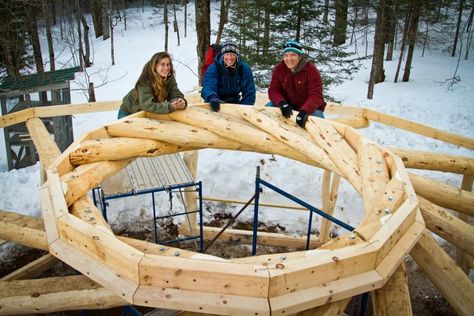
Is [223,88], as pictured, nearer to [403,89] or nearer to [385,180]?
[385,180]

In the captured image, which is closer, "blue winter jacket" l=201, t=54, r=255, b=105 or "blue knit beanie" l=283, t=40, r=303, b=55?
"blue knit beanie" l=283, t=40, r=303, b=55

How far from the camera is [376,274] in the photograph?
2.14 metres

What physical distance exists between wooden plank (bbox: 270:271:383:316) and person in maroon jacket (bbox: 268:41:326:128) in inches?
120

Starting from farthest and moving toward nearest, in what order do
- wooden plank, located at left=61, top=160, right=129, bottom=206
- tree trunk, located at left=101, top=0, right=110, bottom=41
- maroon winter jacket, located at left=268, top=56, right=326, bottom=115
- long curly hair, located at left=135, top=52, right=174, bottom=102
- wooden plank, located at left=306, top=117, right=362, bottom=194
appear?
tree trunk, located at left=101, top=0, right=110, bottom=41, maroon winter jacket, located at left=268, top=56, right=326, bottom=115, long curly hair, located at left=135, top=52, right=174, bottom=102, wooden plank, located at left=306, top=117, right=362, bottom=194, wooden plank, located at left=61, top=160, right=129, bottom=206

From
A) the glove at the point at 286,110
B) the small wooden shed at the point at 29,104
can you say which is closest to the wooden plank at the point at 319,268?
the glove at the point at 286,110

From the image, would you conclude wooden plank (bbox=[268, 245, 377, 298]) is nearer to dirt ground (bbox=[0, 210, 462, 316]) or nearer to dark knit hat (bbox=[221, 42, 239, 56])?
dirt ground (bbox=[0, 210, 462, 316])

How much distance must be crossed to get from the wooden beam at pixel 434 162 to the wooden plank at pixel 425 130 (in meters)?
0.57

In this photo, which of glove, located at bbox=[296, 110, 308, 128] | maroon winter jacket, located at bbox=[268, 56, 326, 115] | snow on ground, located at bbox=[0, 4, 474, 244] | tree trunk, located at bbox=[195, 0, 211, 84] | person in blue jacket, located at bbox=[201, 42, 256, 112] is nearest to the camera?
glove, located at bbox=[296, 110, 308, 128]

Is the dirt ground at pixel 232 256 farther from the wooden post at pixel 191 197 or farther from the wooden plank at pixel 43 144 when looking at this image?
the wooden plank at pixel 43 144

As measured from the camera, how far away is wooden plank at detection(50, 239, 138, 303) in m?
1.99

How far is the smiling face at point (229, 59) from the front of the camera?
534cm

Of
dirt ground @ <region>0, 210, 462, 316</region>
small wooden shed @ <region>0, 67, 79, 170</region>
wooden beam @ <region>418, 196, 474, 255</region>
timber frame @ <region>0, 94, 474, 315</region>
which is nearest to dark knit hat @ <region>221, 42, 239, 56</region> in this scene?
timber frame @ <region>0, 94, 474, 315</region>

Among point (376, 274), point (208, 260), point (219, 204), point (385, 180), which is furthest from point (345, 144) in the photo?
point (219, 204)

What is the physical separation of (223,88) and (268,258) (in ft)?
12.6
